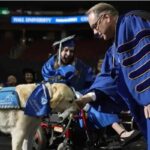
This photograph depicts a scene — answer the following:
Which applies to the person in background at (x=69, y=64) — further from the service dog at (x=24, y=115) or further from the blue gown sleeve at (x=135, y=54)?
the blue gown sleeve at (x=135, y=54)

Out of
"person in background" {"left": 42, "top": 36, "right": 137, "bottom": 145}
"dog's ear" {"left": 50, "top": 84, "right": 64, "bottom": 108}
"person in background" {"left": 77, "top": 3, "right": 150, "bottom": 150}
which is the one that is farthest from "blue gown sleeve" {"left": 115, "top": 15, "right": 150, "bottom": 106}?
"person in background" {"left": 42, "top": 36, "right": 137, "bottom": 145}

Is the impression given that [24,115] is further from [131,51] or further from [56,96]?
[131,51]

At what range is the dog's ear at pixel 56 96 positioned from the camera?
5.29m

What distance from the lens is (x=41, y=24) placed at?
17531 mm

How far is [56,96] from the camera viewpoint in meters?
5.33

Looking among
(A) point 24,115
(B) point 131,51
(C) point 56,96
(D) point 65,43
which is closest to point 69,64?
(D) point 65,43

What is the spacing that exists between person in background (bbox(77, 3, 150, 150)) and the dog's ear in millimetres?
1375

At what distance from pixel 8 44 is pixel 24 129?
1369 centimetres

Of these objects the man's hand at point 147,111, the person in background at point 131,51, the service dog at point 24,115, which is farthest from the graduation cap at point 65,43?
the man's hand at point 147,111

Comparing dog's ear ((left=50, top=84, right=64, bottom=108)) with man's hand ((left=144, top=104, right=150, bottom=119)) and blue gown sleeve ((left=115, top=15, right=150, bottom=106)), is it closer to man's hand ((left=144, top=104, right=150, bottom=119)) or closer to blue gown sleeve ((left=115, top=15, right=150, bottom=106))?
blue gown sleeve ((left=115, top=15, right=150, bottom=106))

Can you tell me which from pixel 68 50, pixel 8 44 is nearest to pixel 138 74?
pixel 68 50

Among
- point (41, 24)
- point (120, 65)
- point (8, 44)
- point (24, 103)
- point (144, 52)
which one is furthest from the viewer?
point (8, 44)

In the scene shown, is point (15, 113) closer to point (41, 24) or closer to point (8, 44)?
point (41, 24)

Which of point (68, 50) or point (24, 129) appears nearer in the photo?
point (24, 129)
